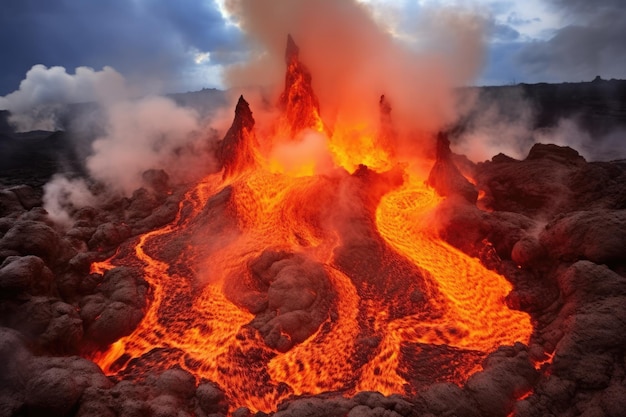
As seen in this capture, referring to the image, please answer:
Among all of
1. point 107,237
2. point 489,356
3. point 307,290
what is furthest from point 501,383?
point 107,237

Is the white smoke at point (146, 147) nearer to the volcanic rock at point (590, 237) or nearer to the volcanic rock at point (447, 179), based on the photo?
the volcanic rock at point (447, 179)

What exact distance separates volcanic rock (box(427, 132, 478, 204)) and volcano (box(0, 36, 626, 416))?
0.11 meters

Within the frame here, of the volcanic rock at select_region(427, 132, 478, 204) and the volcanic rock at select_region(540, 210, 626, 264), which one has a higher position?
the volcanic rock at select_region(427, 132, 478, 204)

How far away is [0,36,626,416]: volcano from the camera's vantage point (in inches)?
313

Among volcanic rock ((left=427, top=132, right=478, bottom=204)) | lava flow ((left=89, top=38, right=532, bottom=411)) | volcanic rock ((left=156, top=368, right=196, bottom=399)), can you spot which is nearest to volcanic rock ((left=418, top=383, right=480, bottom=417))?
lava flow ((left=89, top=38, right=532, bottom=411))

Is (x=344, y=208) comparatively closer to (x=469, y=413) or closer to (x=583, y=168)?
(x=469, y=413)

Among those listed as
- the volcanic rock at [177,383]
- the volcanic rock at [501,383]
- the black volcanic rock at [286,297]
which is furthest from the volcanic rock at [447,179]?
the volcanic rock at [177,383]

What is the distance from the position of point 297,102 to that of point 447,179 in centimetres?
947

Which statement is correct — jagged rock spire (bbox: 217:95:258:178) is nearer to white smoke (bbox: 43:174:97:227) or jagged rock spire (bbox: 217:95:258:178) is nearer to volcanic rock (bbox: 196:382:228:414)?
white smoke (bbox: 43:174:97:227)

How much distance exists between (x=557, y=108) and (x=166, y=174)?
5119 cm

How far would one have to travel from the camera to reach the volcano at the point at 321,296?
26.1 ft

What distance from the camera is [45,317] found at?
9.43 meters

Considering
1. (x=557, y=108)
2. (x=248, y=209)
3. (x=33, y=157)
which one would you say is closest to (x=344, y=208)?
(x=248, y=209)

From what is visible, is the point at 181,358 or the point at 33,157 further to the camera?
the point at 33,157
